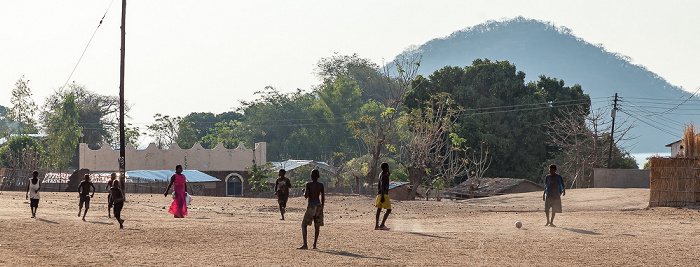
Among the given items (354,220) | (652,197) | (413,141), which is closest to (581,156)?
(413,141)

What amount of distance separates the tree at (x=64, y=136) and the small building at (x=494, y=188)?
42.5 m

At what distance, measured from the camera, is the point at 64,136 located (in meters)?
74.5

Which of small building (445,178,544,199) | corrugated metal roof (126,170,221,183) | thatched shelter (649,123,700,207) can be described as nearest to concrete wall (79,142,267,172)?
corrugated metal roof (126,170,221,183)

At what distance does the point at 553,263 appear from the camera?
41.9ft

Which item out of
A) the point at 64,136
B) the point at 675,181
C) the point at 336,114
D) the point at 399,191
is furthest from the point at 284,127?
the point at 675,181

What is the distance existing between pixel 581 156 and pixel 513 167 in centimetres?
550

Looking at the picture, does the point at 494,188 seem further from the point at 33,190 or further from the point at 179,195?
the point at 33,190

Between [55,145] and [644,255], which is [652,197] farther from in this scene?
[55,145]

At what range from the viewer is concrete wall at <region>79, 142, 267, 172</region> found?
62.5 metres

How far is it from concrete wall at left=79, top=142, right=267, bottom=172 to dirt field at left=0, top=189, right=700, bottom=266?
36.3m

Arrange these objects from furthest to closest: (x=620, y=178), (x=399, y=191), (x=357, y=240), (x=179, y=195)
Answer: (x=399, y=191), (x=620, y=178), (x=179, y=195), (x=357, y=240)

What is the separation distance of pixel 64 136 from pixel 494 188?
152ft

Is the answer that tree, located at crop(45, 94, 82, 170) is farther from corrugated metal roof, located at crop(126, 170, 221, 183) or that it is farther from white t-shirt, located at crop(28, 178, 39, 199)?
white t-shirt, located at crop(28, 178, 39, 199)

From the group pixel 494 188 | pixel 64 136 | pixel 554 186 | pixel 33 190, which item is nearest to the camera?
pixel 554 186
